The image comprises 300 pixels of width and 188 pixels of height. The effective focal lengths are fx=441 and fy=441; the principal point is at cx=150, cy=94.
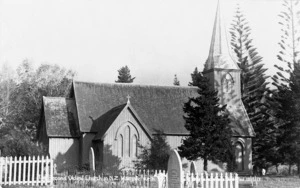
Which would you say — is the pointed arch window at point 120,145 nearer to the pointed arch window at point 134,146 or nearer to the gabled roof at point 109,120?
the pointed arch window at point 134,146

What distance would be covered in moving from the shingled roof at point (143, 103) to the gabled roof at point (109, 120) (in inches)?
17.3

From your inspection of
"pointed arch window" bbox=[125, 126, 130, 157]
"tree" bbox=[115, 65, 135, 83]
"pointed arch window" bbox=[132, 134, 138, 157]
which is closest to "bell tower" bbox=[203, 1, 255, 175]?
"pointed arch window" bbox=[132, 134, 138, 157]

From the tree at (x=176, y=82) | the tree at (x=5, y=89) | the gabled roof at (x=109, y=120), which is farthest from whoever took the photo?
the tree at (x=176, y=82)

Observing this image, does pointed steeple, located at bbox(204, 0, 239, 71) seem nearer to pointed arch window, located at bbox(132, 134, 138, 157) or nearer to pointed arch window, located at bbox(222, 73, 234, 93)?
pointed arch window, located at bbox(222, 73, 234, 93)

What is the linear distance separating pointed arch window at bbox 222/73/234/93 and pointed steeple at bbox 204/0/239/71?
1.12 m

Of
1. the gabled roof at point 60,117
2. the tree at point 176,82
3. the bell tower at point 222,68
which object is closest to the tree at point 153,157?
the gabled roof at point 60,117

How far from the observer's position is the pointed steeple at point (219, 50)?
49375 millimetres

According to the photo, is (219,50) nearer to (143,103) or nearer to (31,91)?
(143,103)

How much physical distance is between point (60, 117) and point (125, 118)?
7.70 meters

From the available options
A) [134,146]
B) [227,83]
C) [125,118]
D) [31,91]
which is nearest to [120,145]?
[134,146]

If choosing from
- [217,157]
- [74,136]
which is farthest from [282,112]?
[74,136]

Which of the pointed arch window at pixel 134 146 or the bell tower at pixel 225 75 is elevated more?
the bell tower at pixel 225 75

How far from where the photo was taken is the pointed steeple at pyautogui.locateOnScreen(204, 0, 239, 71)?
162ft

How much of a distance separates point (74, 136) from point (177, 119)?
423 inches
